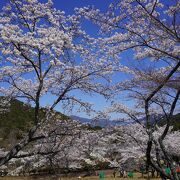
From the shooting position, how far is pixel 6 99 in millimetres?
11398

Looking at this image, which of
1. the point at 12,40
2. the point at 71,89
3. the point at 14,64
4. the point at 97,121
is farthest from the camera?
the point at 97,121

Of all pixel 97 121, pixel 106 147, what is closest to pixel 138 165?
pixel 106 147

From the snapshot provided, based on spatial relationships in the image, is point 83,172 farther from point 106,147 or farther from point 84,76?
point 84,76

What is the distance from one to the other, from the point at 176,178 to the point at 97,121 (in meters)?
4.83

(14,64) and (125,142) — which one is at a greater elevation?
(125,142)

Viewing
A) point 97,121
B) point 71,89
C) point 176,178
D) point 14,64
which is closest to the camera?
point 176,178

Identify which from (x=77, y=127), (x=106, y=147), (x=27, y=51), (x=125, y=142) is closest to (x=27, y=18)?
(x=27, y=51)

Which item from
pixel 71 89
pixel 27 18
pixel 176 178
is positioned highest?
pixel 27 18

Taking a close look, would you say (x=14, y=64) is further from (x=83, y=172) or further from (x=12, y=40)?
(x=83, y=172)

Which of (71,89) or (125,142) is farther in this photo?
(125,142)

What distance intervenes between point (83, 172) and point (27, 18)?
100 feet

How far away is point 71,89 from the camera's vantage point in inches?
416

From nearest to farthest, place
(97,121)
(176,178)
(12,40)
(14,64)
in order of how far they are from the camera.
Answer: (176,178), (12,40), (14,64), (97,121)

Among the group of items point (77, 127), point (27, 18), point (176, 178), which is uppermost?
point (27, 18)
